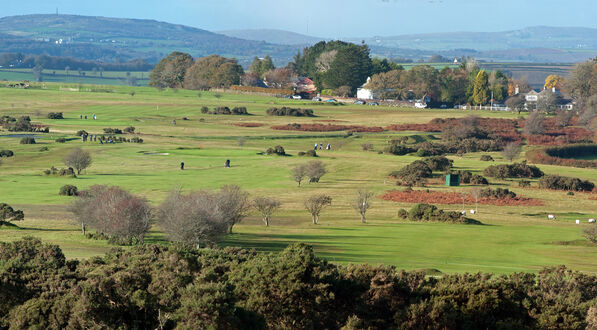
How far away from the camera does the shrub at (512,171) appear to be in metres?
63.5

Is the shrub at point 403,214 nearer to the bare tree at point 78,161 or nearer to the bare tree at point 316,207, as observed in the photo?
the bare tree at point 316,207

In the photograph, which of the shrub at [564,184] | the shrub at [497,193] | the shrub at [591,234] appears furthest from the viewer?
the shrub at [564,184]

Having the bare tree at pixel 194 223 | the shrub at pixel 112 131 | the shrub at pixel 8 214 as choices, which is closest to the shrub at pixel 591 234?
the bare tree at pixel 194 223

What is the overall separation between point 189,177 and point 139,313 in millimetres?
37639

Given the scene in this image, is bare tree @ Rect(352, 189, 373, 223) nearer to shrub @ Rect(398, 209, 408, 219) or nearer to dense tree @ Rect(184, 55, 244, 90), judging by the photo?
shrub @ Rect(398, 209, 408, 219)

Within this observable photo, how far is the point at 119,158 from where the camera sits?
66.8m

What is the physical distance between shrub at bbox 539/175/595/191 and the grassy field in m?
2.11

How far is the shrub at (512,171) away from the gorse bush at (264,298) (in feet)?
134

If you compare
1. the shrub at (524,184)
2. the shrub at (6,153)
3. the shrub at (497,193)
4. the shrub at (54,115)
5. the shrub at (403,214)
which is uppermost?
the shrub at (54,115)

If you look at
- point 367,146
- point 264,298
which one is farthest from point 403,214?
point 367,146

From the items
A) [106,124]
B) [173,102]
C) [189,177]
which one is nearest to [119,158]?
[189,177]

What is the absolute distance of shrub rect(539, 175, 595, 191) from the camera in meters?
58.3

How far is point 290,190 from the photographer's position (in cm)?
5272

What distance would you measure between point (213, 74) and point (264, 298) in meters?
159
